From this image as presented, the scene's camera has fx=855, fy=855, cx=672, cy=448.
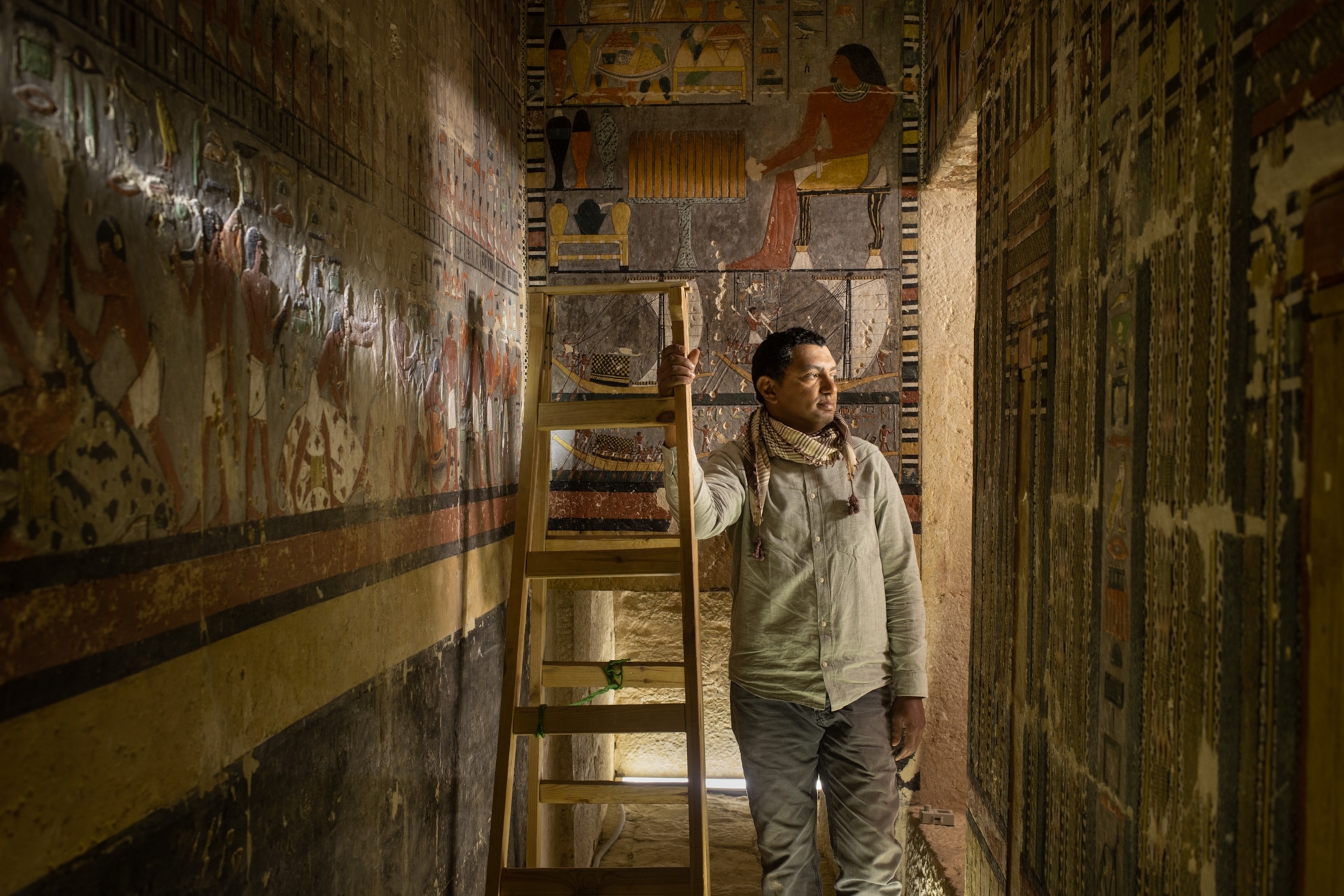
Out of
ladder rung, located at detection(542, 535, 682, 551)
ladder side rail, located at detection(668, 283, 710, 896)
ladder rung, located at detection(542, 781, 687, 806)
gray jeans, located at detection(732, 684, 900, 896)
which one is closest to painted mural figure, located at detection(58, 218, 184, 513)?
ladder side rail, located at detection(668, 283, 710, 896)

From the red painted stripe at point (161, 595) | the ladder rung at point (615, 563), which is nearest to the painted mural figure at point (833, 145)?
the ladder rung at point (615, 563)

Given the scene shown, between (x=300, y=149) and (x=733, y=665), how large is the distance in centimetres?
163

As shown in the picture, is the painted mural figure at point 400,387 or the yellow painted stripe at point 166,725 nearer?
the yellow painted stripe at point 166,725

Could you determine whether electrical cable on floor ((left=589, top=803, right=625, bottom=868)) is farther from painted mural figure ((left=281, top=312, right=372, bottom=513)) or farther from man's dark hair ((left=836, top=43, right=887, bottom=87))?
man's dark hair ((left=836, top=43, right=887, bottom=87))

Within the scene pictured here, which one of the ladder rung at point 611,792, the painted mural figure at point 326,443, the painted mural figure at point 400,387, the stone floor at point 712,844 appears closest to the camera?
the painted mural figure at point 326,443

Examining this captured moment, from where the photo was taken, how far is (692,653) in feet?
7.46

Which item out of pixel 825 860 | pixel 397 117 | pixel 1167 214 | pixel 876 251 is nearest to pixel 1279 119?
pixel 1167 214

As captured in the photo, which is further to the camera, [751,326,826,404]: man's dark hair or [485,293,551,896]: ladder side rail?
[751,326,826,404]: man's dark hair

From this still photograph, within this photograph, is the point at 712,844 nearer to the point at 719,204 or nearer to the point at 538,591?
the point at 538,591

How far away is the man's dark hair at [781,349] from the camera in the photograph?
242cm

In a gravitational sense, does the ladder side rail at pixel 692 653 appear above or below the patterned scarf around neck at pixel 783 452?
below

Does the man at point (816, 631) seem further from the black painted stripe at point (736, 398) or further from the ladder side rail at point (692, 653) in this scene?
the black painted stripe at point (736, 398)

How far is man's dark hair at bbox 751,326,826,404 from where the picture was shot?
7.94ft

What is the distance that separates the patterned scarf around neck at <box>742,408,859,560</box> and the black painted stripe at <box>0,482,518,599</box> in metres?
0.93
